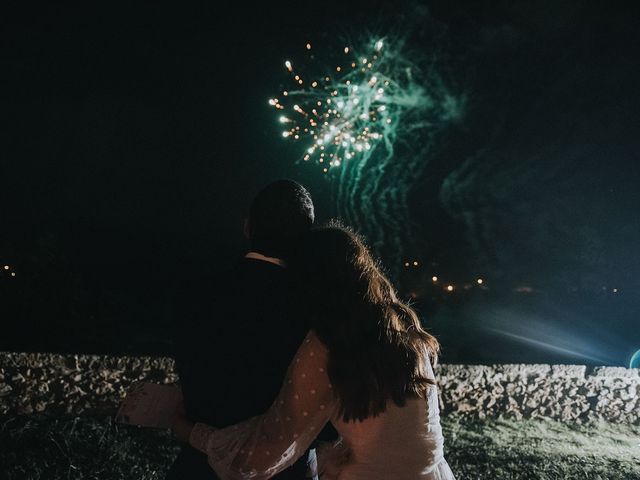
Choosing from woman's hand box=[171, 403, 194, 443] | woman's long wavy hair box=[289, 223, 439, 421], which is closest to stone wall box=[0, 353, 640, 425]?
woman's hand box=[171, 403, 194, 443]

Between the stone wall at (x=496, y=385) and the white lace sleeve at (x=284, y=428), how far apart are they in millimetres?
2634

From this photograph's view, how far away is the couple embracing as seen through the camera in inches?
44.7

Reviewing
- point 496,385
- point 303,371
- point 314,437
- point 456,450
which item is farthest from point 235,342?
point 496,385

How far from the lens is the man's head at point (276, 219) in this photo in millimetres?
1390

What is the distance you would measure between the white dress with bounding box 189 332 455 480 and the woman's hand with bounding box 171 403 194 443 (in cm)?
3

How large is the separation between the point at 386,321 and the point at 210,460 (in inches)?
25.5

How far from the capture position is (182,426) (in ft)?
4.25

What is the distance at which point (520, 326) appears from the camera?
89.7ft

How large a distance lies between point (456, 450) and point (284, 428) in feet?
9.70

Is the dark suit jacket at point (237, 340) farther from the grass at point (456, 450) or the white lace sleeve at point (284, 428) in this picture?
the grass at point (456, 450)

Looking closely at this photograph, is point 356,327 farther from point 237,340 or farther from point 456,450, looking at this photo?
point 456,450

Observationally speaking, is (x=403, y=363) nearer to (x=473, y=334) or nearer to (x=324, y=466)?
(x=324, y=466)

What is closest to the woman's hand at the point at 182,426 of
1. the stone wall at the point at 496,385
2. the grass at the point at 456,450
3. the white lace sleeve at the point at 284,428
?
the white lace sleeve at the point at 284,428

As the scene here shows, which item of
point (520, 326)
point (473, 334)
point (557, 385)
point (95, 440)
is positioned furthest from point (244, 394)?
point (520, 326)
